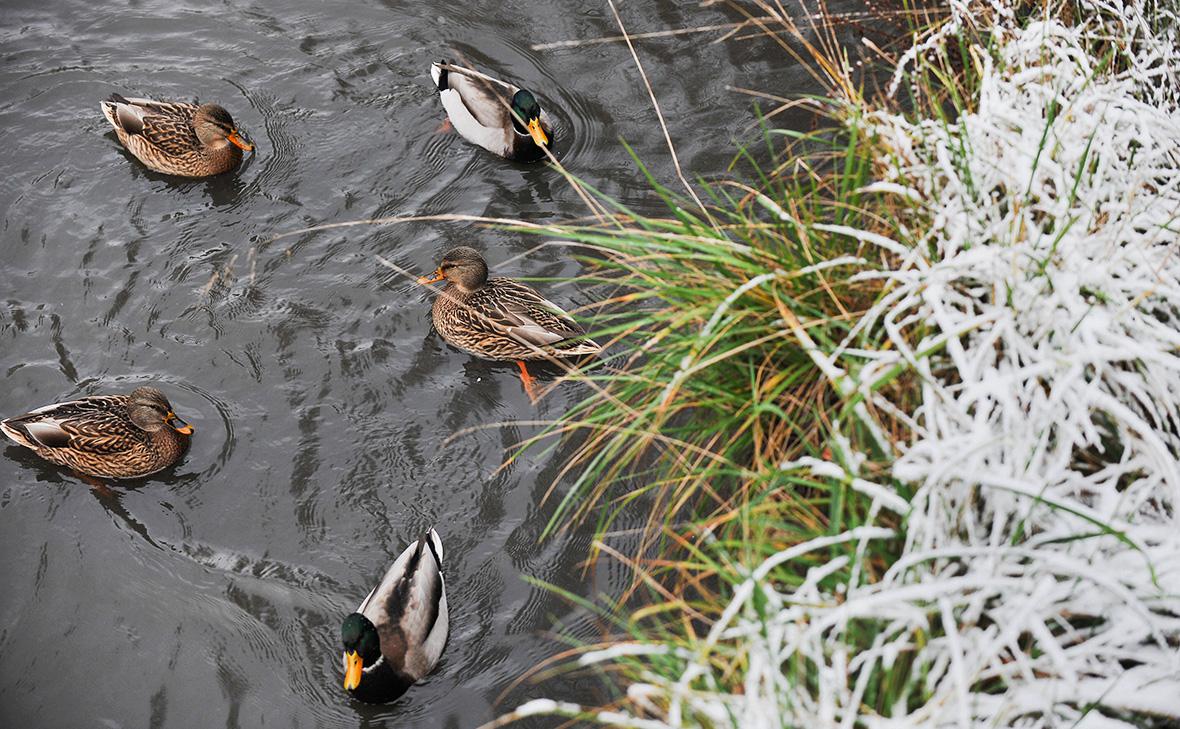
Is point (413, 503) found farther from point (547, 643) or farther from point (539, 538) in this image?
point (547, 643)

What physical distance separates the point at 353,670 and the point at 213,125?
4.08 metres

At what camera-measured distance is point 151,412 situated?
5824mm

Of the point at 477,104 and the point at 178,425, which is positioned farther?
the point at 477,104

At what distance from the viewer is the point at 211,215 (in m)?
7.20

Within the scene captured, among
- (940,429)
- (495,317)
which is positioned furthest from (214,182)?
(940,429)

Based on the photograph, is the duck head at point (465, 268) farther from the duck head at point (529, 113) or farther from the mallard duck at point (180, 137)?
the mallard duck at point (180, 137)

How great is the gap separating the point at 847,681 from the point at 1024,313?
4.30 feet

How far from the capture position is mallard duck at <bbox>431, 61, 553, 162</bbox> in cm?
722

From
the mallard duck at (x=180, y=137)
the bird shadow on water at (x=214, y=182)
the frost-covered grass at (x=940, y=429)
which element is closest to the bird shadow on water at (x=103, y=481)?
the bird shadow on water at (x=214, y=182)

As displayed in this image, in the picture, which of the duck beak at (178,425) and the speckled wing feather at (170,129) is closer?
the duck beak at (178,425)

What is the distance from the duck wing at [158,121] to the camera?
728 cm

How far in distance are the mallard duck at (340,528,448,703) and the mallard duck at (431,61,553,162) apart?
324 centimetres

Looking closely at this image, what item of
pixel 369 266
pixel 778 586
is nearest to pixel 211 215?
pixel 369 266

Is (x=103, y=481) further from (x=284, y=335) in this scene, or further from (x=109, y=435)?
(x=284, y=335)
